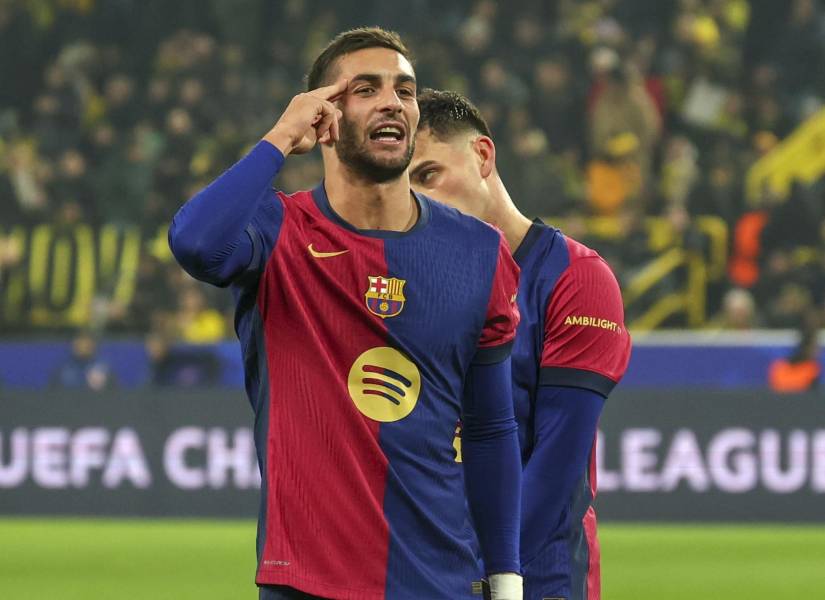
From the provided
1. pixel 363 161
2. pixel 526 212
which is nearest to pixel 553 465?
pixel 363 161

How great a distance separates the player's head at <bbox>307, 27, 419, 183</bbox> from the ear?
30.9 inches

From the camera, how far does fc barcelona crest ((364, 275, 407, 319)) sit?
356cm

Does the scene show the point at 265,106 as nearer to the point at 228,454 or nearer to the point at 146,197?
the point at 146,197

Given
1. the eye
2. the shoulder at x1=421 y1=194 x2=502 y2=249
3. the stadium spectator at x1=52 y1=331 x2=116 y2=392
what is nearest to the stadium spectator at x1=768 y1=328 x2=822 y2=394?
the stadium spectator at x1=52 y1=331 x2=116 y2=392

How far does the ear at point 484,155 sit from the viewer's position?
4.49 metres

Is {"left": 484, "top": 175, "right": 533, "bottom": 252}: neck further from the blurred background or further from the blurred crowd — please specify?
the blurred crowd

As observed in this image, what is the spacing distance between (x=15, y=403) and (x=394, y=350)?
11.4m

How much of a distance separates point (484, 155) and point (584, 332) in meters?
0.62

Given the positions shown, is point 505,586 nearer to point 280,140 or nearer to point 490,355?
point 490,355

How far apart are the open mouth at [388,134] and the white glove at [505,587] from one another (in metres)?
0.98

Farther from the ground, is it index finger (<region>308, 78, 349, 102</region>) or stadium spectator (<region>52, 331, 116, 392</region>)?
stadium spectator (<region>52, 331, 116, 392</region>)

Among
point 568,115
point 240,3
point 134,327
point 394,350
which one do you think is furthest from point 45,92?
point 394,350

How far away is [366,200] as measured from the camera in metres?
3.67

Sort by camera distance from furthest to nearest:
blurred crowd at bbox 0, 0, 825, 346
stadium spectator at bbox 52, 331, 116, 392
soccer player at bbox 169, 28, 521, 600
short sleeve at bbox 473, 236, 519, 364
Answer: blurred crowd at bbox 0, 0, 825, 346
stadium spectator at bbox 52, 331, 116, 392
short sleeve at bbox 473, 236, 519, 364
soccer player at bbox 169, 28, 521, 600
